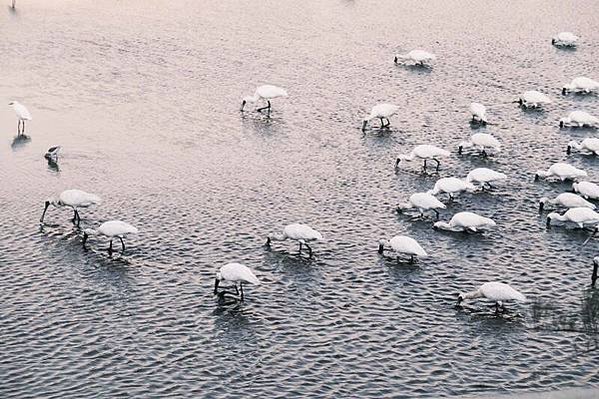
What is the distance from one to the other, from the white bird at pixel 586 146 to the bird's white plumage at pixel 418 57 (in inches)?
526

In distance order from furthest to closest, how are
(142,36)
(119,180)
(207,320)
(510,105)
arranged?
(142,36), (510,105), (119,180), (207,320)

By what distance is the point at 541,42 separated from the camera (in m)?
62.0

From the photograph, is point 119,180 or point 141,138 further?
point 141,138

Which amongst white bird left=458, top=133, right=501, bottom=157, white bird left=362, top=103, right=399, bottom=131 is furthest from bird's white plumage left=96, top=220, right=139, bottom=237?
white bird left=362, top=103, right=399, bottom=131

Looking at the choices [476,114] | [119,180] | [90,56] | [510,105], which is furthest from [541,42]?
[119,180]

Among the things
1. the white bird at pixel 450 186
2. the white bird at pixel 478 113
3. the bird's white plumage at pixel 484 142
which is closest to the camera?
the white bird at pixel 450 186

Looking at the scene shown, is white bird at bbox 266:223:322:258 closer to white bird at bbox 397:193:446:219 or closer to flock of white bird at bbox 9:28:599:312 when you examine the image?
flock of white bird at bbox 9:28:599:312

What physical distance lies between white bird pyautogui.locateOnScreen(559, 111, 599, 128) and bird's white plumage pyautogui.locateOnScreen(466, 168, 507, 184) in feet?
29.8

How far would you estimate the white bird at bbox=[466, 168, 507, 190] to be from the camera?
39650 millimetres

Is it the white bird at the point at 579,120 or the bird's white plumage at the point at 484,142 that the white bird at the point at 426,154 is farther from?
the white bird at the point at 579,120

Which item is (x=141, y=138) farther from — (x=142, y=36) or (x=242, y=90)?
(x=142, y=36)

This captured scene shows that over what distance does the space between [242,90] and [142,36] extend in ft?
32.6

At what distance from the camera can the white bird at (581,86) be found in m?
52.4

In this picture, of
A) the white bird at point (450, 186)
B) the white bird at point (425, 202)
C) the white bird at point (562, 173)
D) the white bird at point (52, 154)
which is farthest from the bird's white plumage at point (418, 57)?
the white bird at point (52, 154)
